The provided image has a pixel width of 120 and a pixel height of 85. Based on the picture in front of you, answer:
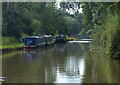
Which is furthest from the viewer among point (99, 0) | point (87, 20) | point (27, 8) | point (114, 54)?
point (27, 8)

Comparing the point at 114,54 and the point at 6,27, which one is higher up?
the point at 6,27

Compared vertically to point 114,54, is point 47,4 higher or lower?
higher

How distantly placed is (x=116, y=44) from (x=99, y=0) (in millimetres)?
3550

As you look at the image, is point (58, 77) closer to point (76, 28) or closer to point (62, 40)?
point (62, 40)

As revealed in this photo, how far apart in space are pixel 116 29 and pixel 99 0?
99.7 inches

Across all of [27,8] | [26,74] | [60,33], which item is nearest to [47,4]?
[27,8]

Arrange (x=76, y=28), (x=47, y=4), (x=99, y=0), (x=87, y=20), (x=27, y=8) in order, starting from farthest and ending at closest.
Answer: (x=76, y=28), (x=47, y=4), (x=27, y=8), (x=87, y=20), (x=99, y=0)

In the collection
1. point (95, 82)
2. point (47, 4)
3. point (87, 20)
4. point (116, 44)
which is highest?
point (47, 4)

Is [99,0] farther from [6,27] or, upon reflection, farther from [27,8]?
[27,8]

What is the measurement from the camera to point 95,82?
11.4 m

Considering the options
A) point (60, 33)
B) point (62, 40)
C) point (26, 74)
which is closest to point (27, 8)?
point (62, 40)

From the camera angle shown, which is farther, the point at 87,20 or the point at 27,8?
the point at 27,8

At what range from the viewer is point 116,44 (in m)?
18.8

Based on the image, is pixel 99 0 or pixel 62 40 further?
pixel 62 40
